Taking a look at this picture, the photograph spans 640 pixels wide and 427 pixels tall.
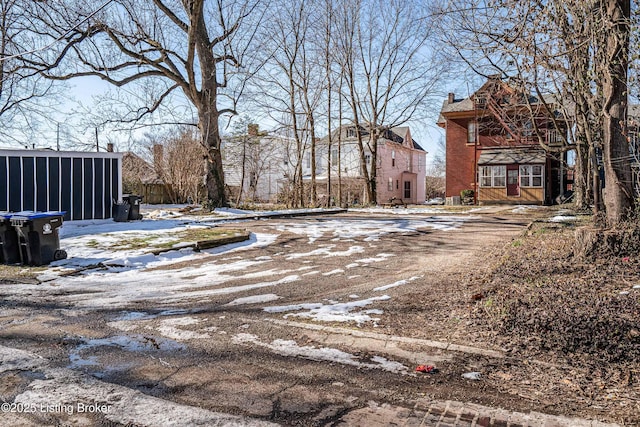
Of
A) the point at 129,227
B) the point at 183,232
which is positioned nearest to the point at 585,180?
the point at 183,232

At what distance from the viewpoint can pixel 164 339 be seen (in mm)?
4312

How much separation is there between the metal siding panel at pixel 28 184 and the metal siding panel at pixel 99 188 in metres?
1.69

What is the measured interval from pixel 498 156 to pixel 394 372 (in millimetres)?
29135

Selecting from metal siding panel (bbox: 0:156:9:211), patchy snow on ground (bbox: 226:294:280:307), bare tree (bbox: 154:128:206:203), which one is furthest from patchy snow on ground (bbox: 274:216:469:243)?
bare tree (bbox: 154:128:206:203)

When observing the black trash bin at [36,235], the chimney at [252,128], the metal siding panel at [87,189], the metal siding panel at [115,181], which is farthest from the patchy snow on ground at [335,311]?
the chimney at [252,128]

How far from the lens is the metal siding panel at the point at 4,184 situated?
13.1 meters

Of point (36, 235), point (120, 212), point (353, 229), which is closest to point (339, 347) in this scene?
point (36, 235)

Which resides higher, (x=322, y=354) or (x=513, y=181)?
(x=513, y=181)

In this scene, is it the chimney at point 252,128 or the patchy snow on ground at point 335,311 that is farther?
the chimney at point 252,128

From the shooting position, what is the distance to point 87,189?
A: 14.5m

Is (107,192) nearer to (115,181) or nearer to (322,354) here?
(115,181)

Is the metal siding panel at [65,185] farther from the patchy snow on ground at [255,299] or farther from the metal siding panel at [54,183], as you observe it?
the patchy snow on ground at [255,299]

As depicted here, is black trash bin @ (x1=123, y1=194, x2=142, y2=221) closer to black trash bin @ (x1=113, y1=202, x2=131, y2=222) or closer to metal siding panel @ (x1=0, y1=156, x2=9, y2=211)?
black trash bin @ (x1=113, y1=202, x2=131, y2=222)

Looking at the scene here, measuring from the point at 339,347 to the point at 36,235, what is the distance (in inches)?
257
